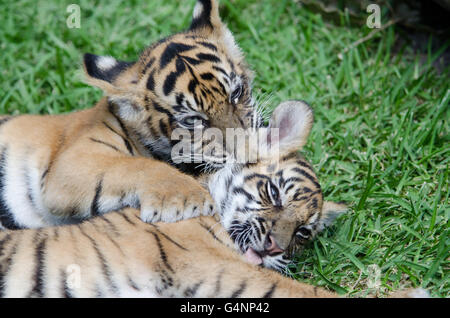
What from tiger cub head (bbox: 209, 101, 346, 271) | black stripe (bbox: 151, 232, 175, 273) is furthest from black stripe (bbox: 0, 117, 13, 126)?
black stripe (bbox: 151, 232, 175, 273)

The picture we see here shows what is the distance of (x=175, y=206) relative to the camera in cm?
287

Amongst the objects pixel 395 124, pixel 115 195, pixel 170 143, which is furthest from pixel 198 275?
pixel 395 124

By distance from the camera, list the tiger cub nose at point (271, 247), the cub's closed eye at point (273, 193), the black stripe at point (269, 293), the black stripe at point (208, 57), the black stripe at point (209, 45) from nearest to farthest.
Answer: the black stripe at point (269, 293), the tiger cub nose at point (271, 247), the cub's closed eye at point (273, 193), the black stripe at point (208, 57), the black stripe at point (209, 45)

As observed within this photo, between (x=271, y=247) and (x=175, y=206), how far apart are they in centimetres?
52

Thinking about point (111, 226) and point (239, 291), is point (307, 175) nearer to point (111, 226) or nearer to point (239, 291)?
point (239, 291)

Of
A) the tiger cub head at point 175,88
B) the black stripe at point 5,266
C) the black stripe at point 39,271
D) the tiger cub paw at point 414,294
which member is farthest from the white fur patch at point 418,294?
the black stripe at point 5,266

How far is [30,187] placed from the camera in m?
3.46

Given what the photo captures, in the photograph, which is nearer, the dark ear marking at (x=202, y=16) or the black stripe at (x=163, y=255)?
the black stripe at (x=163, y=255)

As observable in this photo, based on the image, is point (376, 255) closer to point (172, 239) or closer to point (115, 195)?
point (172, 239)

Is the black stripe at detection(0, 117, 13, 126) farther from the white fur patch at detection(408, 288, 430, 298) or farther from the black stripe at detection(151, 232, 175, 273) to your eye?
the white fur patch at detection(408, 288, 430, 298)

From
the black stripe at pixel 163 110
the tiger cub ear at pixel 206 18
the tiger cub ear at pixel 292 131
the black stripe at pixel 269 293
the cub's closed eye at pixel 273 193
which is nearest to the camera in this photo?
the black stripe at pixel 269 293

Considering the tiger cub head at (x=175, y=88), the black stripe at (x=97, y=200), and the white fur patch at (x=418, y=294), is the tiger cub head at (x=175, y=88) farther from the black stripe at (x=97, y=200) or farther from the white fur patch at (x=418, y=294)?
the white fur patch at (x=418, y=294)

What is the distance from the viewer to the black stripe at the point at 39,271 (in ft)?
8.51

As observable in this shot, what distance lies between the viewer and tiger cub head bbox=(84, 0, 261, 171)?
10.7 ft
